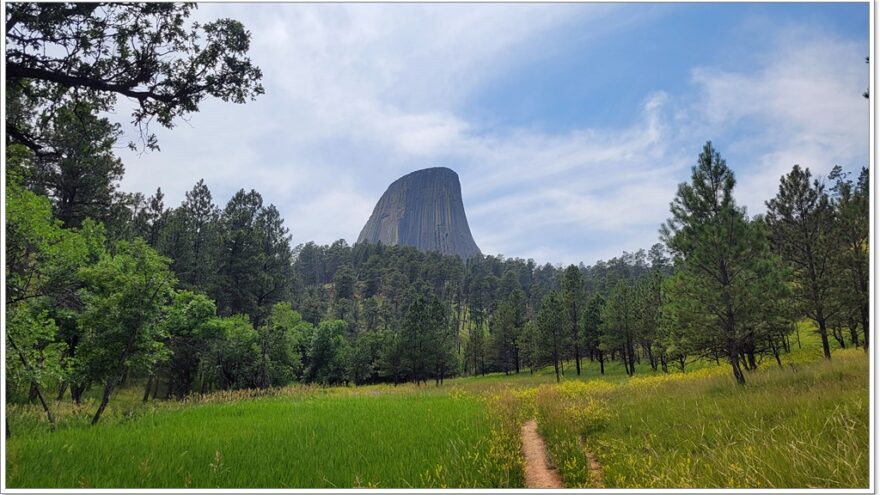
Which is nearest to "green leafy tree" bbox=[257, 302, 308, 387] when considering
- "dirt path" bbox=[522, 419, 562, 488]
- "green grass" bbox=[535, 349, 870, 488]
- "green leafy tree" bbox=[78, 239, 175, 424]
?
"green leafy tree" bbox=[78, 239, 175, 424]

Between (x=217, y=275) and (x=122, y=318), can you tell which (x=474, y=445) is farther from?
(x=217, y=275)

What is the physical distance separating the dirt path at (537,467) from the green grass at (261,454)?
0.76 m

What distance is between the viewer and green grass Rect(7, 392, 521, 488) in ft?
17.0

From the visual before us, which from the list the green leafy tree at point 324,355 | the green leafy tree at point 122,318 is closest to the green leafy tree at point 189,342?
the green leafy tree at point 122,318

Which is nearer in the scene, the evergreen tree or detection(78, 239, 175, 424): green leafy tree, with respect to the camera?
detection(78, 239, 175, 424): green leafy tree

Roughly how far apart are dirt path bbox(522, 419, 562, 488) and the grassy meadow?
0.23 metres

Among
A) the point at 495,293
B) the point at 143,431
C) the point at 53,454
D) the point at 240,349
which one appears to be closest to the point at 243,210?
the point at 240,349

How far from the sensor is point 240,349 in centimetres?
2902

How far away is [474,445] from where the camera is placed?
722 centimetres

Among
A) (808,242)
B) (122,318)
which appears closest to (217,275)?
(122,318)

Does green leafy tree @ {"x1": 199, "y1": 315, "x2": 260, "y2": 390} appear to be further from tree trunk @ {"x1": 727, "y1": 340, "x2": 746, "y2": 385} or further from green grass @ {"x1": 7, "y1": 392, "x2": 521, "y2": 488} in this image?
tree trunk @ {"x1": 727, "y1": 340, "x2": 746, "y2": 385}

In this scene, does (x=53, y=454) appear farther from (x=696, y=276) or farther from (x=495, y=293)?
(x=495, y=293)

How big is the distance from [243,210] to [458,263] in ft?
269

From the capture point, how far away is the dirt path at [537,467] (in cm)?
598
